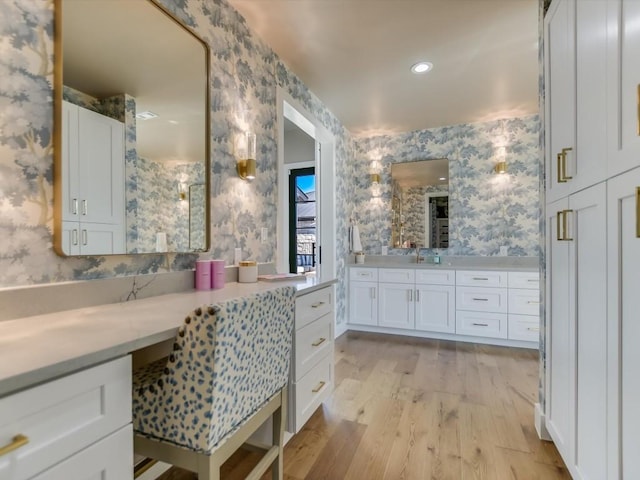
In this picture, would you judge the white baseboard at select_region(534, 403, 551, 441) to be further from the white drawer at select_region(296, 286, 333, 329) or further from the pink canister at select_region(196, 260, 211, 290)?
the pink canister at select_region(196, 260, 211, 290)

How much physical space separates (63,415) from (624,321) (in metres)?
1.45

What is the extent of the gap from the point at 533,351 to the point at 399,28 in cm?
306

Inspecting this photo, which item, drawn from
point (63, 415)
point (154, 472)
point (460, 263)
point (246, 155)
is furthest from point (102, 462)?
point (460, 263)

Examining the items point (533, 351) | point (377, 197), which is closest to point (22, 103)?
point (377, 197)

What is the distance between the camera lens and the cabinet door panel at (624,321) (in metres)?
0.89

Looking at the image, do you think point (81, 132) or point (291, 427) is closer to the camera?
point (81, 132)

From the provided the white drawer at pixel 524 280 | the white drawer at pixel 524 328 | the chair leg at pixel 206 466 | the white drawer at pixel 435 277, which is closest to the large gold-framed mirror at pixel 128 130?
the chair leg at pixel 206 466

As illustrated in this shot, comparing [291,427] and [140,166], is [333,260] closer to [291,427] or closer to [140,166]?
[291,427]

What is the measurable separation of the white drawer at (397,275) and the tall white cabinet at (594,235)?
1.93 metres

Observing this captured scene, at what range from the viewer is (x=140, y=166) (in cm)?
140

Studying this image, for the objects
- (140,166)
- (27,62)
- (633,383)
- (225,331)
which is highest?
(27,62)

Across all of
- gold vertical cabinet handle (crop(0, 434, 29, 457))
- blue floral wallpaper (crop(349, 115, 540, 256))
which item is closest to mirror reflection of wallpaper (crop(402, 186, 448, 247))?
blue floral wallpaper (crop(349, 115, 540, 256))

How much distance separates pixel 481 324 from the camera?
330cm

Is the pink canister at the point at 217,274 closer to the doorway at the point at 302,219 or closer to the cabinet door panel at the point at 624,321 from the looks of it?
the cabinet door panel at the point at 624,321
